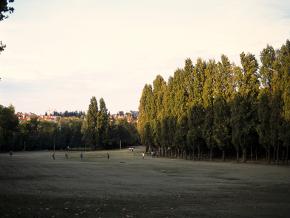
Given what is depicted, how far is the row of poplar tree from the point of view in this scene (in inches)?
2702

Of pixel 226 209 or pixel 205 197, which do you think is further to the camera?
pixel 205 197

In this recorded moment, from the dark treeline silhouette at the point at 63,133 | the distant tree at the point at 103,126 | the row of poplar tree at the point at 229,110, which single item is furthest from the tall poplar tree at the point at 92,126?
the row of poplar tree at the point at 229,110

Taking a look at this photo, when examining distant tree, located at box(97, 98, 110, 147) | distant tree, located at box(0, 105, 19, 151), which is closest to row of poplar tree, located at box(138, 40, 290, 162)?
distant tree, located at box(97, 98, 110, 147)

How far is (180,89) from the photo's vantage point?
100750 millimetres

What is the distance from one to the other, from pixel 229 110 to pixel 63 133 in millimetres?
118620

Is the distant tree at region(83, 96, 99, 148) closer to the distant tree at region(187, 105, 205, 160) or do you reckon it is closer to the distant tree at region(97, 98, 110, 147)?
the distant tree at region(97, 98, 110, 147)

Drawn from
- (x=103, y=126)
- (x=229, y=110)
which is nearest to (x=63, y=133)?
(x=103, y=126)

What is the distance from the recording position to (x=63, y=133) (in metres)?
188

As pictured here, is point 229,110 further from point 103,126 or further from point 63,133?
point 63,133

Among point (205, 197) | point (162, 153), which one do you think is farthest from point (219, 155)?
point (205, 197)

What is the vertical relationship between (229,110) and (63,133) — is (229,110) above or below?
above

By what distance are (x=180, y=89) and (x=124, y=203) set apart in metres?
79.1

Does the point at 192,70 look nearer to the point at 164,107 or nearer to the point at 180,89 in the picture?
the point at 180,89

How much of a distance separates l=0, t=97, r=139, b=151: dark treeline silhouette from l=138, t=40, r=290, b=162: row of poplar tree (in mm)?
52553
